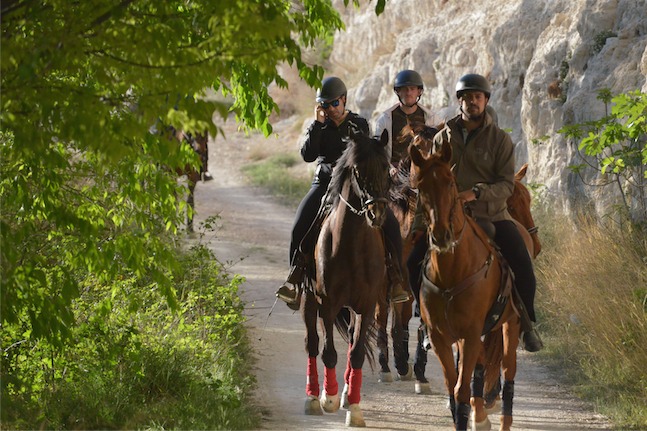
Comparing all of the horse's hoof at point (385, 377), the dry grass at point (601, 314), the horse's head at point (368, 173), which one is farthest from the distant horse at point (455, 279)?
the horse's hoof at point (385, 377)

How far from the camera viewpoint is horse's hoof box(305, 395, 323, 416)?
8445 mm

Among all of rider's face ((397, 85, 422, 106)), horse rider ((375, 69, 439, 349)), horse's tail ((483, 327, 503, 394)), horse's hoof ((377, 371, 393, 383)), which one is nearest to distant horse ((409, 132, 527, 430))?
horse's tail ((483, 327, 503, 394))

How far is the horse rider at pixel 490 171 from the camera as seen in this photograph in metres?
7.71

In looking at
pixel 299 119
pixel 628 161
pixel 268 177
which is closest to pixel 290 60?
pixel 628 161

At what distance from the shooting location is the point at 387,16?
98.5ft

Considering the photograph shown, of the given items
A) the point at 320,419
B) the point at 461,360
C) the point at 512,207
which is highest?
the point at 512,207

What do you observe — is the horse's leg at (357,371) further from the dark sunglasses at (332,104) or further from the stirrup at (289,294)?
the dark sunglasses at (332,104)

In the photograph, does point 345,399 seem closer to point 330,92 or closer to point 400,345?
point 400,345

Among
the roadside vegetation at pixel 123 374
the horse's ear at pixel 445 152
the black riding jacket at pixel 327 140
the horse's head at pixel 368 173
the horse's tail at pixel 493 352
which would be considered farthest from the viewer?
the black riding jacket at pixel 327 140

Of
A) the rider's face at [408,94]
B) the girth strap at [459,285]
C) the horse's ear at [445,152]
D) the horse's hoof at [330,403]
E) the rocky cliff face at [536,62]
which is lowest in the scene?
the horse's hoof at [330,403]

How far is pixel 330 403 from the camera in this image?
849 cm

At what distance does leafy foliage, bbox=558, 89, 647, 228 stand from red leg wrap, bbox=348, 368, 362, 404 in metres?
3.23

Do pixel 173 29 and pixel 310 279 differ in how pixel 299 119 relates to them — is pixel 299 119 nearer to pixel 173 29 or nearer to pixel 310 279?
pixel 310 279

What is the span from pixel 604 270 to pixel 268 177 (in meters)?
19.5
